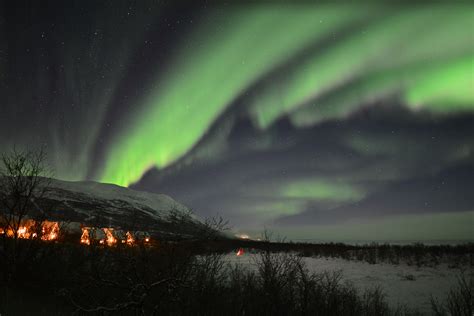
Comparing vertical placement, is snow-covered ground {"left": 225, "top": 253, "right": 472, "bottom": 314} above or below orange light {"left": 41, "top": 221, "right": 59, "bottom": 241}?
below

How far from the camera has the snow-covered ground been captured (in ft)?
104

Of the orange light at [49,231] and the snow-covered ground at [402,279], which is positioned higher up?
the orange light at [49,231]

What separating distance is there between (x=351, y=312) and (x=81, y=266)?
21.0 m

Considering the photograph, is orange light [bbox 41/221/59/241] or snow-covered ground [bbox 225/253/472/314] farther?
snow-covered ground [bbox 225/253/472/314]


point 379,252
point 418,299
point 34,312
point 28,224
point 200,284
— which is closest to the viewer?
point 34,312

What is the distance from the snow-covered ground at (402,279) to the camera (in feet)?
104

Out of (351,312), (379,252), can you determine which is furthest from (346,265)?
(351,312)

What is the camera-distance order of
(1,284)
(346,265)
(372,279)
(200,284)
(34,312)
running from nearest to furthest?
(34,312)
(1,284)
(200,284)
(372,279)
(346,265)

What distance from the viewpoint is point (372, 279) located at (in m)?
38.5

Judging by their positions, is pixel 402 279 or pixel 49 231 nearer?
pixel 49 231

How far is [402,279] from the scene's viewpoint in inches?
1517

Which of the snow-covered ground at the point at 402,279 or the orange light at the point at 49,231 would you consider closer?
the orange light at the point at 49,231

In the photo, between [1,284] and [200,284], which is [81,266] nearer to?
[1,284]

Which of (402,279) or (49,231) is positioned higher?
(49,231)
